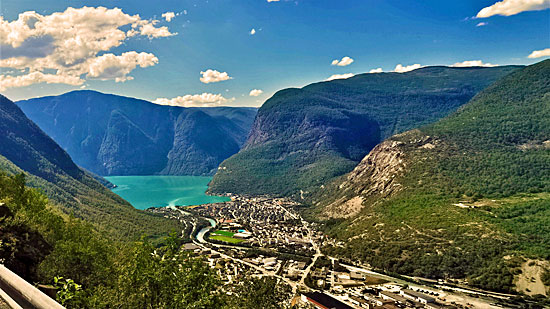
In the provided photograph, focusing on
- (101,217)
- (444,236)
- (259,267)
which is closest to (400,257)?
(444,236)

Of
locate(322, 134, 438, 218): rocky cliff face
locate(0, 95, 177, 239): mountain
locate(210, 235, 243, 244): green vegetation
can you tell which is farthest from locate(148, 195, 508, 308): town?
locate(0, 95, 177, 239): mountain

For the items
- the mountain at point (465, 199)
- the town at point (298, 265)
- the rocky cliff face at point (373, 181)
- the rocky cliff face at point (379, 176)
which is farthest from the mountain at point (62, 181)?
the rocky cliff face at point (379, 176)

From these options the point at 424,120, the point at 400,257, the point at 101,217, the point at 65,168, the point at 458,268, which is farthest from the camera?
the point at 424,120

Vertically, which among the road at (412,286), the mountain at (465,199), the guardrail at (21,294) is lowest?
the road at (412,286)

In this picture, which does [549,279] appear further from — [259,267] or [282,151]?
[282,151]

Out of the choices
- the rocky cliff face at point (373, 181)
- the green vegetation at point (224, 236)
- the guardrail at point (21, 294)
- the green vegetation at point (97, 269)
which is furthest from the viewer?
the rocky cliff face at point (373, 181)

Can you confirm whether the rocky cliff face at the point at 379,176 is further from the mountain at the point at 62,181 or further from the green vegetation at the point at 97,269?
the green vegetation at the point at 97,269

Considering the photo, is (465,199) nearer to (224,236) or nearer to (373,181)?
(373,181)
